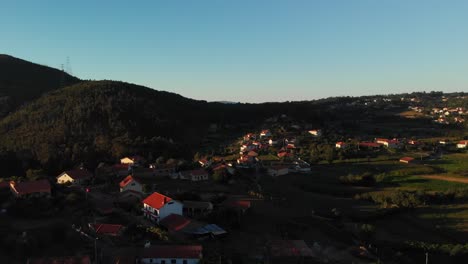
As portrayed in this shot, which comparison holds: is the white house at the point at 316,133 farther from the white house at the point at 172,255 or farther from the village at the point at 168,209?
the white house at the point at 172,255

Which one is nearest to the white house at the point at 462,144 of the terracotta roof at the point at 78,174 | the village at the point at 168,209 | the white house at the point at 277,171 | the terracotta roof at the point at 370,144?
the terracotta roof at the point at 370,144

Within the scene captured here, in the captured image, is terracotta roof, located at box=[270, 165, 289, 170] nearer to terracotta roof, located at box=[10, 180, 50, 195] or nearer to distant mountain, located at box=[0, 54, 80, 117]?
terracotta roof, located at box=[10, 180, 50, 195]

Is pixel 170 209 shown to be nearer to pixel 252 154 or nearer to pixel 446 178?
pixel 252 154

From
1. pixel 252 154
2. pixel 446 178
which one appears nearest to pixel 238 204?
pixel 446 178

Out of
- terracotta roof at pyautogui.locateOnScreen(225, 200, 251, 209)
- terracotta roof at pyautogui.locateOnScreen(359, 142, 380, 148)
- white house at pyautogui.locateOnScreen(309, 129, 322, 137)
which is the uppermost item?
white house at pyautogui.locateOnScreen(309, 129, 322, 137)

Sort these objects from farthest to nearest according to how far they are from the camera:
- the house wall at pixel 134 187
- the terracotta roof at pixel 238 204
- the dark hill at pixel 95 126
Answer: the dark hill at pixel 95 126, the house wall at pixel 134 187, the terracotta roof at pixel 238 204

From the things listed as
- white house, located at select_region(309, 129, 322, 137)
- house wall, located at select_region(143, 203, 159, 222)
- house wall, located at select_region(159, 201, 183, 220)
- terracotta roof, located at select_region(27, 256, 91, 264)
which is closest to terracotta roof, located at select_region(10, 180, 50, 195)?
house wall, located at select_region(143, 203, 159, 222)

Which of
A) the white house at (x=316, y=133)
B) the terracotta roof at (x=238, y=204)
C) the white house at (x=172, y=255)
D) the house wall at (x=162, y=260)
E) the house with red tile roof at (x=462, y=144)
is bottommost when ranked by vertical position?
the house wall at (x=162, y=260)
